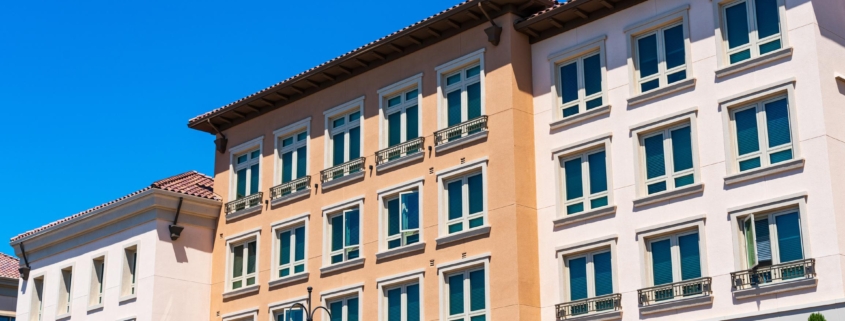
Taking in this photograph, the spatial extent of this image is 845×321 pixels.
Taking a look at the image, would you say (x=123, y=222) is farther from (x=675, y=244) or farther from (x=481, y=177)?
(x=675, y=244)

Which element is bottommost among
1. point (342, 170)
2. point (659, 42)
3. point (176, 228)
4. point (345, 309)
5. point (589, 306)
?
point (589, 306)

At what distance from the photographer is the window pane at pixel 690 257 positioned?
2828 cm

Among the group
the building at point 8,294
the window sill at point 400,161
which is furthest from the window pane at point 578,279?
the building at point 8,294

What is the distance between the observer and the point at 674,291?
93.5ft

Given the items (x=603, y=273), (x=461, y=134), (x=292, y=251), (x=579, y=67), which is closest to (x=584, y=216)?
(x=603, y=273)

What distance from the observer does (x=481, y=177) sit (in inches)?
1313

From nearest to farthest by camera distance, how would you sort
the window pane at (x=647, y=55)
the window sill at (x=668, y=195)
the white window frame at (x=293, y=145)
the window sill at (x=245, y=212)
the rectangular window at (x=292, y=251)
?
1. the window sill at (x=668, y=195)
2. the window pane at (x=647, y=55)
3. the rectangular window at (x=292, y=251)
4. the white window frame at (x=293, y=145)
5. the window sill at (x=245, y=212)

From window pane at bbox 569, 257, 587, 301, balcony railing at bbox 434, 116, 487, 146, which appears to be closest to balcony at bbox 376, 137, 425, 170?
balcony railing at bbox 434, 116, 487, 146

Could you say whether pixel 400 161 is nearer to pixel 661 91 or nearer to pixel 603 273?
pixel 603 273

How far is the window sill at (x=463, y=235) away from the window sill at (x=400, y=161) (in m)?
2.92

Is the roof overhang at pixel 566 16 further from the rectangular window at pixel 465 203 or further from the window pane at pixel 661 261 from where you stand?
the window pane at pixel 661 261

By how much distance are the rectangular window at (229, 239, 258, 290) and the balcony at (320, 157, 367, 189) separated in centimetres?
410

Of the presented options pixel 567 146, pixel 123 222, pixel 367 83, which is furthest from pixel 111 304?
pixel 567 146

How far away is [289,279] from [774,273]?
1731cm
